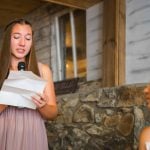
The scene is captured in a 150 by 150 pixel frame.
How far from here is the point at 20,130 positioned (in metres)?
1.36

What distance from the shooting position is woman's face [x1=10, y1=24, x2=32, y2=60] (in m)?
1.45

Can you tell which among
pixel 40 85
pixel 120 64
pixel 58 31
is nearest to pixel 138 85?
pixel 120 64

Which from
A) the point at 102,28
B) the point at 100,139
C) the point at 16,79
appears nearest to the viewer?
the point at 16,79

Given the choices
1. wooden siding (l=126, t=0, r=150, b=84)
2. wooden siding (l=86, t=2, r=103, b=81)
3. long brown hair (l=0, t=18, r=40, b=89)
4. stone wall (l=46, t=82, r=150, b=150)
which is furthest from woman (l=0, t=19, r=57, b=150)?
wooden siding (l=86, t=2, r=103, b=81)

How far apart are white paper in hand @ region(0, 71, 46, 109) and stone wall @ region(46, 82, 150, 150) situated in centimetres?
103

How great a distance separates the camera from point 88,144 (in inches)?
99.7

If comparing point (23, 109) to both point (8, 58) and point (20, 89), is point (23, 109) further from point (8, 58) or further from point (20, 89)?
point (8, 58)

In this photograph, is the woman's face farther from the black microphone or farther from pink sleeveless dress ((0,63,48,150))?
pink sleeveless dress ((0,63,48,150))

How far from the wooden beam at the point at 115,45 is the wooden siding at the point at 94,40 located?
9.5 inches

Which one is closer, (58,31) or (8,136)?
(8,136)

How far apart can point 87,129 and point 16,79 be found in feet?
4.47

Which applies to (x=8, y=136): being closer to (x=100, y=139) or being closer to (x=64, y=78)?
(x=100, y=139)

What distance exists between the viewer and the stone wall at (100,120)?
7.23 feet

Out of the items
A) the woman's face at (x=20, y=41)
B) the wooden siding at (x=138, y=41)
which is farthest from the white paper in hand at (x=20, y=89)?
the wooden siding at (x=138, y=41)
